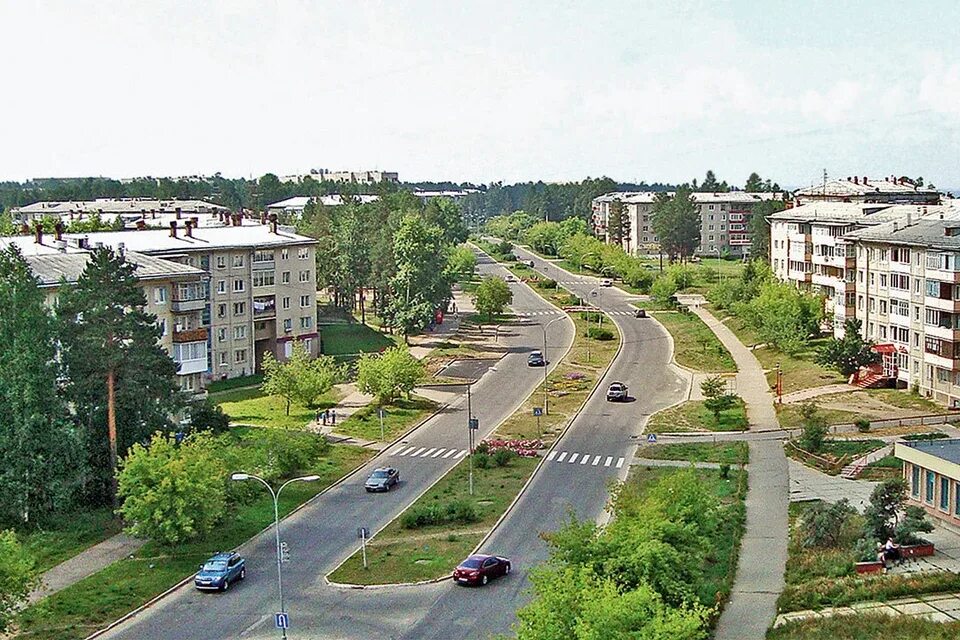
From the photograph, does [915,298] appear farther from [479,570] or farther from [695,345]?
[479,570]

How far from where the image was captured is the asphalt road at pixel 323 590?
38969mm

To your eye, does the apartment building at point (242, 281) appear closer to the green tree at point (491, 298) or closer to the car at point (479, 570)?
the green tree at point (491, 298)

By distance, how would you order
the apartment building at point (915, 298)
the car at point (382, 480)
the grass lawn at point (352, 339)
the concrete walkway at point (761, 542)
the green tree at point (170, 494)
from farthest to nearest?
the grass lawn at point (352, 339) → the apartment building at point (915, 298) → the car at point (382, 480) → the green tree at point (170, 494) → the concrete walkway at point (761, 542)

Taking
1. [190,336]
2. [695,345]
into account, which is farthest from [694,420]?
[695,345]

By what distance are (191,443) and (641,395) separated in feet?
136

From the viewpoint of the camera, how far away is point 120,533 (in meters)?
51.3

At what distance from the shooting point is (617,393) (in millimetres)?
83688

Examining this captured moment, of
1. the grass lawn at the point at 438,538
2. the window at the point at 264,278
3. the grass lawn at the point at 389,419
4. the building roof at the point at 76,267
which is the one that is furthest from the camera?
the window at the point at 264,278

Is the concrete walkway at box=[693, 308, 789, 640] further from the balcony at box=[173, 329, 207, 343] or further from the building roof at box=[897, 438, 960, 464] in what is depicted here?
the balcony at box=[173, 329, 207, 343]

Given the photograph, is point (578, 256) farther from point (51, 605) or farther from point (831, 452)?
point (51, 605)

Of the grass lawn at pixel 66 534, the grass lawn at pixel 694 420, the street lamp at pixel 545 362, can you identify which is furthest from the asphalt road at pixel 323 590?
the grass lawn at pixel 694 420

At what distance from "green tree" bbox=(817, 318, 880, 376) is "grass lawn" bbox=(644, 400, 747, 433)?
9325mm

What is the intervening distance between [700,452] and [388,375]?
23844 millimetres

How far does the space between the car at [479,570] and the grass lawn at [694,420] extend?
98.8ft
